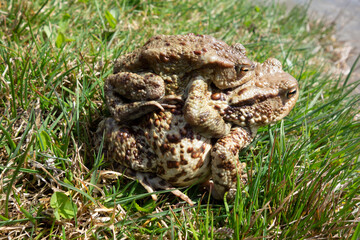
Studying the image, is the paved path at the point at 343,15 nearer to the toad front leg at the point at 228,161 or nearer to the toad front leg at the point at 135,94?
the toad front leg at the point at 228,161

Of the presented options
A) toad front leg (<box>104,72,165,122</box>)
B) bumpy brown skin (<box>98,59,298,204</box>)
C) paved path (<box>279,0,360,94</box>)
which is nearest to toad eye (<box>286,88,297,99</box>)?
bumpy brown skin (<box>98,59,298,204</box>)

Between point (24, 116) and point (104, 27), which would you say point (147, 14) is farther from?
point (24, 116)

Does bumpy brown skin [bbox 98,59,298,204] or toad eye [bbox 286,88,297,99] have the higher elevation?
toad eye [bbox 286,88,297,99]

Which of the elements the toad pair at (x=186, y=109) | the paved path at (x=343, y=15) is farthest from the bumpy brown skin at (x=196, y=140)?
the paved path at (x=343, y=15)

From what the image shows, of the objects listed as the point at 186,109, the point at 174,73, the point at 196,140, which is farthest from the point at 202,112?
the point at 174,73

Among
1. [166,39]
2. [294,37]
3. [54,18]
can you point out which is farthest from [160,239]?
[294,37]

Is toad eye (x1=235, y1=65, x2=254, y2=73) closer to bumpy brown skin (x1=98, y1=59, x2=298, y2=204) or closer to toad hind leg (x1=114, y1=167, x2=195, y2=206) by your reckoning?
bumpy brown skin (x1=98, y1=59, x2=298, y2=204)
